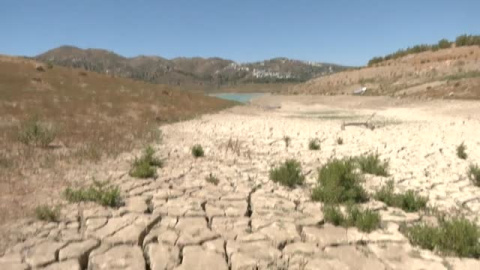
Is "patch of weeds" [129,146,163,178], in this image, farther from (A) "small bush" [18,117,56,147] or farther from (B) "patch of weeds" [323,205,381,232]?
(B) "patch of weeds" [323,205,381,232]

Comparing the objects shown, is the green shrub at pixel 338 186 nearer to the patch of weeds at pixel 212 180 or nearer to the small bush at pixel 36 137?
the patch of weeds at pixel 212 180

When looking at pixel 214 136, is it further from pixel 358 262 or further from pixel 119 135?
pixel 358 262

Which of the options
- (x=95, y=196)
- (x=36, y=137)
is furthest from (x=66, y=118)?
(x=95, y=196)

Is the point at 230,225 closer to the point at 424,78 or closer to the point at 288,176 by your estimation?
the point at 288,176

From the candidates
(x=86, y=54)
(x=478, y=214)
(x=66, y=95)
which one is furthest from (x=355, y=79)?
(x=86, y=54)

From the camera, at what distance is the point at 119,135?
39.5 ft

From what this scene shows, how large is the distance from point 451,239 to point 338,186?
2.18 m

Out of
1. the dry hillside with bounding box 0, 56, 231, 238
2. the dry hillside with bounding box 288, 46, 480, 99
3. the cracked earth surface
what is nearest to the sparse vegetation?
the dry hillside with bounding box 288, 46, 480, 99

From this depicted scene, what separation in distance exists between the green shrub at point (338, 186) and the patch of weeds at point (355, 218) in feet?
2.11

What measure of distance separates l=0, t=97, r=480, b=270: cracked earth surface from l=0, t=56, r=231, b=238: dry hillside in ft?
2.62

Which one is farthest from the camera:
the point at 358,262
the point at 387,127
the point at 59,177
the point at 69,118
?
the point at 69,118

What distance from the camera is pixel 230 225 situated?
5.00m

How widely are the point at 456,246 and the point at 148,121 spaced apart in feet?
45.8

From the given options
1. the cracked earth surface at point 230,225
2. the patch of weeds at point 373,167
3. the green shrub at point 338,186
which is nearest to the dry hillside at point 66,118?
the cracked earth surface at point 230,225
